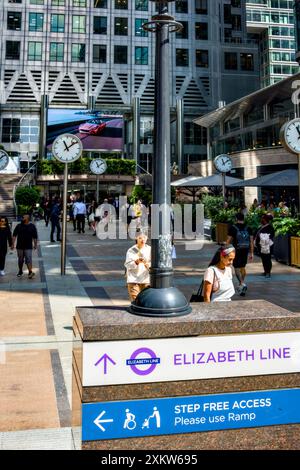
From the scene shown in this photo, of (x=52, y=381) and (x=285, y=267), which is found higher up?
(x=285, y=267)

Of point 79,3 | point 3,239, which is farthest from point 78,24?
point 3,239

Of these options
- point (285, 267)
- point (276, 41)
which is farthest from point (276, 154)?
point (276, 41)

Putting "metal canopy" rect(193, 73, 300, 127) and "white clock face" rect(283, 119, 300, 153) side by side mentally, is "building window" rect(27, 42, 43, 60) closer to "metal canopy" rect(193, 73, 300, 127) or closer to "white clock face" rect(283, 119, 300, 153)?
"metal canopy" rect(193, 73, 300, 127)

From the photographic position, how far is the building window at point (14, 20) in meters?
54.8

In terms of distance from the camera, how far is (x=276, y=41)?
79.1m

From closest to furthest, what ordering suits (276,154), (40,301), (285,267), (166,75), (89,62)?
(166,75) → (40,301) → (285,267) → (276,154) → (89,62)

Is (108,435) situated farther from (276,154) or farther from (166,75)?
(276,154)

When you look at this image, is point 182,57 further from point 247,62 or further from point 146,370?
point 146,370

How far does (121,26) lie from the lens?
5703 cm

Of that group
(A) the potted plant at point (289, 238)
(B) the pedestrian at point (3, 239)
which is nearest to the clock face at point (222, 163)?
(A) the potted plant at point (289, 238)

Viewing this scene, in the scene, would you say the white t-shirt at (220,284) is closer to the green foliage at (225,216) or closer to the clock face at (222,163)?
the green foliage at (225,216)

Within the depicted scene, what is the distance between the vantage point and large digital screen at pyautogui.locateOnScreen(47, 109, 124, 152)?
2079 inches
